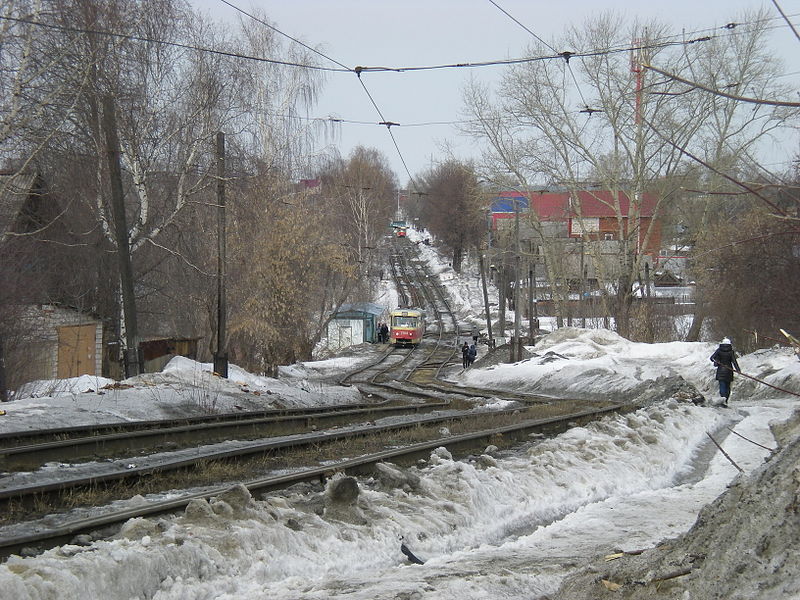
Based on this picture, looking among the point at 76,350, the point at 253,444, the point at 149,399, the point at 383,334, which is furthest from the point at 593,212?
the point at 253,444

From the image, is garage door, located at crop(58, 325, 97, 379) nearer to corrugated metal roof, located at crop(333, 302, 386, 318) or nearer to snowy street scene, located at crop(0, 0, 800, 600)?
snowy street scene, located at crop(0, 0, 800, 600)

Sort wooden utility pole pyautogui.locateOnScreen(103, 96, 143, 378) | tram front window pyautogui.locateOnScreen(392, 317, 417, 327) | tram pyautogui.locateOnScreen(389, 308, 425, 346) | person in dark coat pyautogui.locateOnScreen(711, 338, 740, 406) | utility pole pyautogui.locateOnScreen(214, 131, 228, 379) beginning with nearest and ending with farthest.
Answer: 1. person in dark coat pyautogui.locateOnScreen(711, 338, 740, 406)
2. wooden utility pole pyautogui.locateOnScreen(103, 96, 143, 378)
3. utility pole pyautogui.locateOnScreen(214, 131, 228, 379)
4. tram pyautogui.locateOnScreen(389, 308, 425, 346)
5. tram front window pyautogui.locateOnScreen(392, 317, 417, 327)

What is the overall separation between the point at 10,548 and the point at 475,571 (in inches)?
123

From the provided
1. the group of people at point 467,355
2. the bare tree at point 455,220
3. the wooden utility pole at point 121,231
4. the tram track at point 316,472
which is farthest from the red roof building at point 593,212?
the tram track at point 316,472

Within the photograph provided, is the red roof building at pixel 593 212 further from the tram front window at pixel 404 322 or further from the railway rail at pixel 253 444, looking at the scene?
the railway rail at pixel 253 444

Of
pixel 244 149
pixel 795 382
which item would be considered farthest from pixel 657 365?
pixel 244 149

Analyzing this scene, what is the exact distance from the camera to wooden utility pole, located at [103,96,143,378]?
1909cm

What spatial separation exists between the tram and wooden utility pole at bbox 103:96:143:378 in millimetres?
35057

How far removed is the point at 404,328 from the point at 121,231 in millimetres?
36884

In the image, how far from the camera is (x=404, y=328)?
55875 mm

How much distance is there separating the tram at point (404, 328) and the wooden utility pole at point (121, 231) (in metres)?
35.1

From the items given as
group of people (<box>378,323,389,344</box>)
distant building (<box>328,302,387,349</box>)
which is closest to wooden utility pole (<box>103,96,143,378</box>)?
distant building (<box>328,302,387,349</box>)

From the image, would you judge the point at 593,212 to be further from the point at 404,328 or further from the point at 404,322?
the point at 404,328

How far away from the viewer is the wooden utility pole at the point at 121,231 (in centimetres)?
1909
